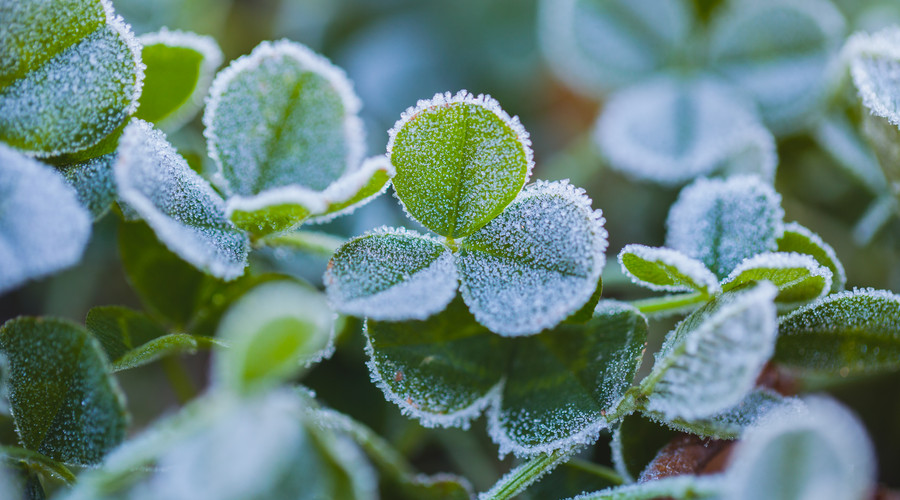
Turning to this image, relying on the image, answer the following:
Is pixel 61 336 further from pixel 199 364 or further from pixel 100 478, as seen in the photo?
pixel 199 364

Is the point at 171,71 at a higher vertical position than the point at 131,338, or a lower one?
higher

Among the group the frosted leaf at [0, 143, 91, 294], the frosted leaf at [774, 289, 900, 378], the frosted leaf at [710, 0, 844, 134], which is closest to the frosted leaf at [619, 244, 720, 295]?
the frosted leaf at [774, 289, 900, 378]

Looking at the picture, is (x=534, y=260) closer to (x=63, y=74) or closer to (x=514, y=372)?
(x=514, y=372)

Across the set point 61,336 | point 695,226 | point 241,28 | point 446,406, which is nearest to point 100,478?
point 61,336

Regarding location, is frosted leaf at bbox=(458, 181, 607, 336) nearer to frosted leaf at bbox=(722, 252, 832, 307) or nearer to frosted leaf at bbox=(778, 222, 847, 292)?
frosted leaf at bbox=(722, 252, 832, 307)

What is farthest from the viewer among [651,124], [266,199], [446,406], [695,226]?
[651,124]

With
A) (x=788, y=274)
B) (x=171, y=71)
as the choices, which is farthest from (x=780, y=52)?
(x=171, y=71)
